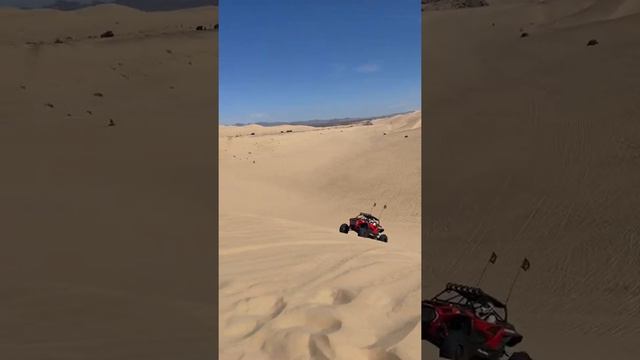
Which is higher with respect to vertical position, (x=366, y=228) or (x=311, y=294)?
(x=311, y=294)

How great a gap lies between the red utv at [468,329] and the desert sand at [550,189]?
0.18 meters

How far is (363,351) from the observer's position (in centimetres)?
351

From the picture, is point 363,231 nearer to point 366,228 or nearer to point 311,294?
point 366,228

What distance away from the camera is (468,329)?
301 cm

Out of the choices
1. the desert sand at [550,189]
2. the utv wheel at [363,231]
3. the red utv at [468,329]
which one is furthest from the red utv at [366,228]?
the red utv at [468,329]

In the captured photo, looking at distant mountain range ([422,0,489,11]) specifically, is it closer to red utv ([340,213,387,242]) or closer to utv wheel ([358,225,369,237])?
red utv ([340,213,387,242])
